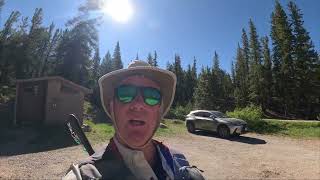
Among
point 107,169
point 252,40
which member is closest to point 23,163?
point 107,169

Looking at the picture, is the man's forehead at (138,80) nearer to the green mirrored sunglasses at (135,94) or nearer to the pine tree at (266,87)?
the green mirrored sunglasses at (135,94)

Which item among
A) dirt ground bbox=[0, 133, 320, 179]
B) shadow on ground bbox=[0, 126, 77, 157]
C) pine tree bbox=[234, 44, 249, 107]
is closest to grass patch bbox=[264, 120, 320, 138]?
dirt ground bbox=[0, 133, 320, 179]

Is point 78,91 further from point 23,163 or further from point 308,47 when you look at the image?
point 308,47

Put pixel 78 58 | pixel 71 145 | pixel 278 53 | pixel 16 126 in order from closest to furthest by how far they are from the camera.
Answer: pixel 71 145 → pixel 16 126 → pixel 78 58 → pixel 278 53

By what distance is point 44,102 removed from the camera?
25438mm

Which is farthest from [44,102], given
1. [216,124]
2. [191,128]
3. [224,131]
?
[224,131]

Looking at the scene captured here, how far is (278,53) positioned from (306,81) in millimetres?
7918

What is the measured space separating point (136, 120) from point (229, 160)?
1452 cm

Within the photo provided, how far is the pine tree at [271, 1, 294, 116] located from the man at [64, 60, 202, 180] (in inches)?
2182

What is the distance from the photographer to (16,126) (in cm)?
2503

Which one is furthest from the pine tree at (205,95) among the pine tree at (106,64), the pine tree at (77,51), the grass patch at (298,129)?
the grass patch at (298,129)

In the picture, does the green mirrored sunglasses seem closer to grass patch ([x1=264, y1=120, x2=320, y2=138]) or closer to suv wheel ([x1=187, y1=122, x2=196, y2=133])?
grass patch ([x1=264, y1=120, x2=320, y2=138])

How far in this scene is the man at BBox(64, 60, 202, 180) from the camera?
1.75 metres

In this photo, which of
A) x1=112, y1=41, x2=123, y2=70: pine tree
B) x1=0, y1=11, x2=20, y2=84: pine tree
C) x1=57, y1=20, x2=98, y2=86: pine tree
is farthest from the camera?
x1=112, y1=41, x2=123, y2=70: pine tree
